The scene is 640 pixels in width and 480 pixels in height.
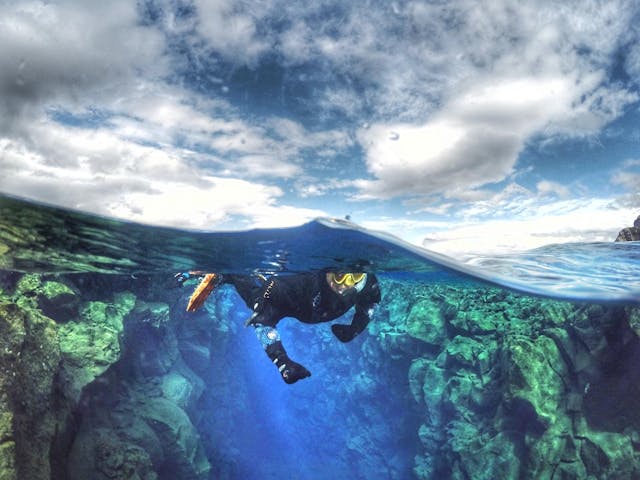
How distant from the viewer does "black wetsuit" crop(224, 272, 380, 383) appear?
646 cm

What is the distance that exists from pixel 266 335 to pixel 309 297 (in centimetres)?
171

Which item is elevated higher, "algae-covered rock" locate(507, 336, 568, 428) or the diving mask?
the diving mask

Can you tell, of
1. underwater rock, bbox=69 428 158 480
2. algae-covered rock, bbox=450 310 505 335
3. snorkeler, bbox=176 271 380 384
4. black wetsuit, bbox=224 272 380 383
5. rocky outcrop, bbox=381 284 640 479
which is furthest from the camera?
algae-covered rock, bbox=450 310 505 335

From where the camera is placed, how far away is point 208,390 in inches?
976

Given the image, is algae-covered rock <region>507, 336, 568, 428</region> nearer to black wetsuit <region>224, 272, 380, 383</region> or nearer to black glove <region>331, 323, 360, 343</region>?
black wetsuit <region>224, 272, 380, 383</region>

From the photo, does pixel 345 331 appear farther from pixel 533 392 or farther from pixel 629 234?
pixel 629 234

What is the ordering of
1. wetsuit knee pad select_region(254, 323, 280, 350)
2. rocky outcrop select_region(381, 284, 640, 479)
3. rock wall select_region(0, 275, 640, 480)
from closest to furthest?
1. wetsuit knee pad select_region(254, 323, 280, 350)
2. rock wall select_region(0, 275, 640, 480)
3. rocky outcrop select_region(381, 284, 640, 479)

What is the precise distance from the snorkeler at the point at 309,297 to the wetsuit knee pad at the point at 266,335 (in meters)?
0.06

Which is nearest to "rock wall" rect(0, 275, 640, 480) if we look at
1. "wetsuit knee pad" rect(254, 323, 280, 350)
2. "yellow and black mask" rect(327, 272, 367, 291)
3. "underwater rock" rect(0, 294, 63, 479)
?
"underwater rock" rect(0, 294, 63, 479)

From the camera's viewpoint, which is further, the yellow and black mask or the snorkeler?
the yellow and black mask

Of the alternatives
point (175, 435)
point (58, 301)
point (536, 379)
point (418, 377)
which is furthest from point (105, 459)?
point (536, 379)

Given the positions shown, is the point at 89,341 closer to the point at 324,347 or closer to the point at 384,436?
the point at 384,436

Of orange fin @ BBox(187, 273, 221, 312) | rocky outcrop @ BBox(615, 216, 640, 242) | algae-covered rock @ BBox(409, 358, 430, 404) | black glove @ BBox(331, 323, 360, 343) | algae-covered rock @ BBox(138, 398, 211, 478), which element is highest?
rocky outcrop @ BBox(615, 216, 640, 242)

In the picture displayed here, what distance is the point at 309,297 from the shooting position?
736 cm
